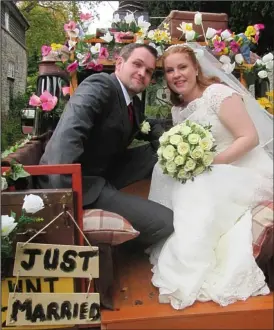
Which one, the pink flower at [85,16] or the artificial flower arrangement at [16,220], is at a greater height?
the pink flower at [85,16]

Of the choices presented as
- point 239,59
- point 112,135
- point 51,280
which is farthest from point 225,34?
point 51,280

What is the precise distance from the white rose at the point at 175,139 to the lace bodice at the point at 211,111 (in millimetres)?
57

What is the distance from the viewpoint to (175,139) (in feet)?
4.67

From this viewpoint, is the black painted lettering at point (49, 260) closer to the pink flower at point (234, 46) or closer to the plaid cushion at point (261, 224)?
the plaid cushion at point (261, 224)

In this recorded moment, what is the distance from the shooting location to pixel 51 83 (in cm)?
157

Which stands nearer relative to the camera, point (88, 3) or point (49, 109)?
point (88, 3)

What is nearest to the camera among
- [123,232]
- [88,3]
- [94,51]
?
[88,3]

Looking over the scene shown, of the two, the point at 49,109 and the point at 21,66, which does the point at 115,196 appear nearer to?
the point at 49,109

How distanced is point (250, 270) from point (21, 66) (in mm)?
918

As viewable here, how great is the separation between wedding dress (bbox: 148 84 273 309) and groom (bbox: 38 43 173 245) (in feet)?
0.24

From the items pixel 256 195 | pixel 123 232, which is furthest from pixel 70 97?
pixel 256 195

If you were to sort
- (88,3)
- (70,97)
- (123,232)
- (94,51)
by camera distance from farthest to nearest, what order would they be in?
(94,51)
(70,97)
(123,232)
(88,3)

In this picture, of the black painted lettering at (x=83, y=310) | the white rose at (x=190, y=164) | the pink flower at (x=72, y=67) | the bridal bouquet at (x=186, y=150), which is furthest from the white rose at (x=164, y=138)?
the black painted lettering at (x=83, y=310)

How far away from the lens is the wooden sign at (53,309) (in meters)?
1.33
